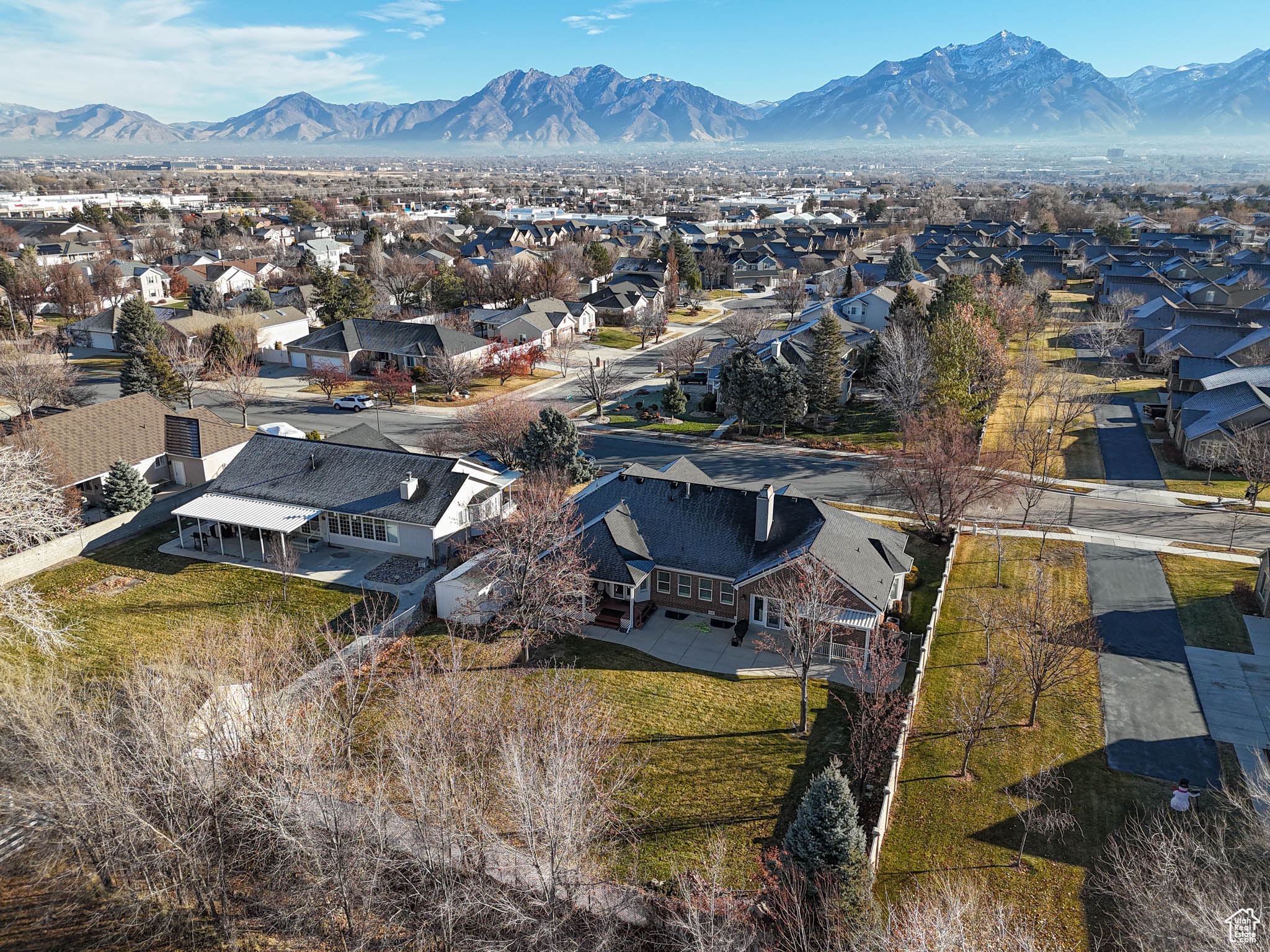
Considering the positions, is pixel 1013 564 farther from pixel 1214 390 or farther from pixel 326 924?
pixel 326 924

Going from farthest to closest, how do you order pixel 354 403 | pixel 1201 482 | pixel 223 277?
pixel 223 277 < pixel 354 403 < pixel 1201 482

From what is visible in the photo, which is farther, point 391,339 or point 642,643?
point 391,339

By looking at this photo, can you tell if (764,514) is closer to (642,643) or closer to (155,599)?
(642,643)

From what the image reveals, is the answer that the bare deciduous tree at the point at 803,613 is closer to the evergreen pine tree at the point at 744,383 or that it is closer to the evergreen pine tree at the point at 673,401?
the evergreen pine tree at the point at 744,383

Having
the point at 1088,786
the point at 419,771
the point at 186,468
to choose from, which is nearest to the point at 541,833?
the point at 419,771

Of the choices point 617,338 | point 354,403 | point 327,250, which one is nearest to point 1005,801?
point 354,403

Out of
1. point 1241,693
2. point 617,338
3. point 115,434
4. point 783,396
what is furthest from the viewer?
point 617,338

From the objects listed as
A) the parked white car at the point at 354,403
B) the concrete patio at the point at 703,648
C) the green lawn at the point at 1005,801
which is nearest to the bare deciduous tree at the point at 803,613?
the concrete patio at the point at 703,648
